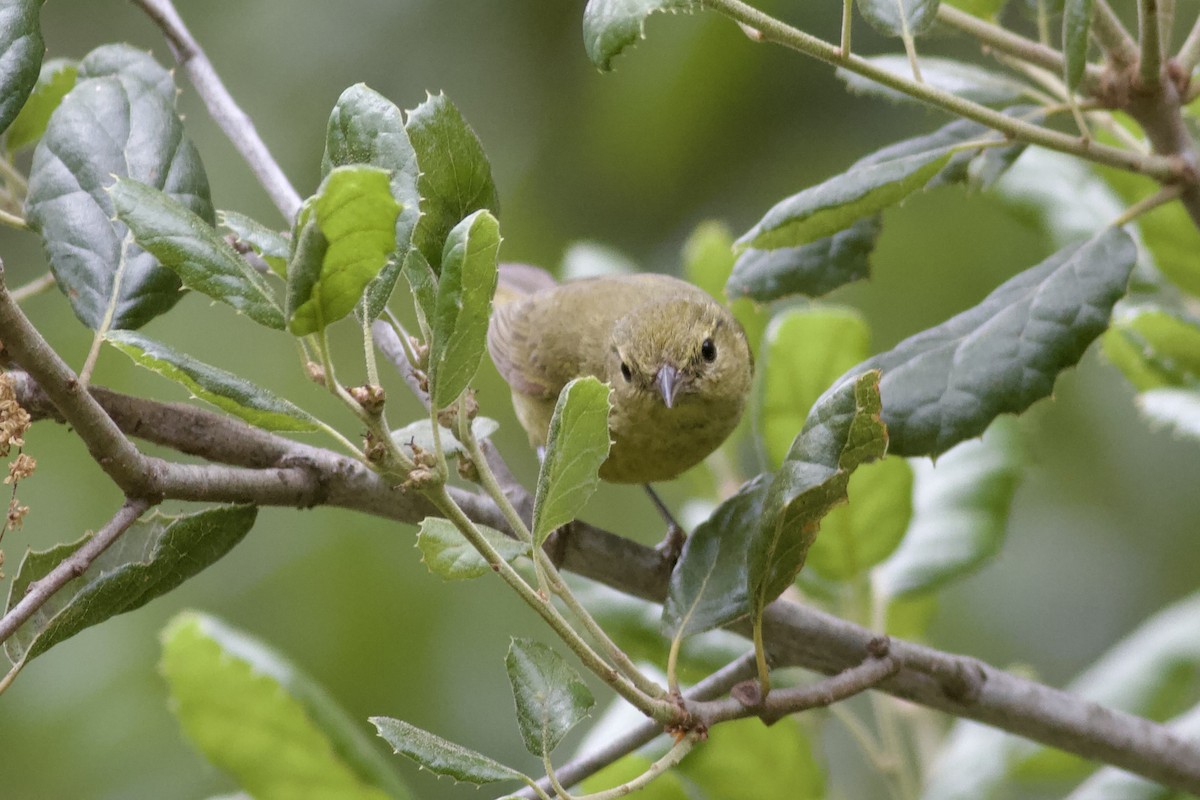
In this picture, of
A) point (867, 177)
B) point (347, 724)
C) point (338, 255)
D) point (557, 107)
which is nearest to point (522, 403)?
point (347, 724)

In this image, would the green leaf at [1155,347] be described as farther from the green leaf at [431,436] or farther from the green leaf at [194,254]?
the green leaf at [194,254]

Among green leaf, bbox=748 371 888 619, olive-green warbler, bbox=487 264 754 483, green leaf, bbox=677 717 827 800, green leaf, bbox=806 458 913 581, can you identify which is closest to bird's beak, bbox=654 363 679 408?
olive-green warbler, bbox=487 264 754 483

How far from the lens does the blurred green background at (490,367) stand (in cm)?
421

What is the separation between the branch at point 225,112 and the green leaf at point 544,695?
0.87 m

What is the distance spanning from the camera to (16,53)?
1.59 meters

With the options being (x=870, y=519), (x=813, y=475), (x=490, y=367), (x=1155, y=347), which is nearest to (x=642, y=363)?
(x=870, y=519)

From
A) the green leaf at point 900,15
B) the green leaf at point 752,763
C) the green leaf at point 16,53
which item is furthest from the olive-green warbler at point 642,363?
the green leaf at point 16,53

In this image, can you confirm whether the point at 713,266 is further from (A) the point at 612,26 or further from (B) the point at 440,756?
(B) the point at 440,756

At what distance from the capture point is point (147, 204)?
128 centimetres

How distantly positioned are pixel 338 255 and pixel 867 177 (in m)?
0.94

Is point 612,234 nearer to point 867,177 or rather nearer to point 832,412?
point 867,177

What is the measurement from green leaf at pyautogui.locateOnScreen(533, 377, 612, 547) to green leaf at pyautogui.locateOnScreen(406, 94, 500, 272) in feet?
0.86

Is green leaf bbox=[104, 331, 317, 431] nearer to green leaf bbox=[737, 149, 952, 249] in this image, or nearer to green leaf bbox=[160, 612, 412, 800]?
green leaf bbox=[737, 149, 952, 249]

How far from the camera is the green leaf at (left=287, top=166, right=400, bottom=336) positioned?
3.69 ft
